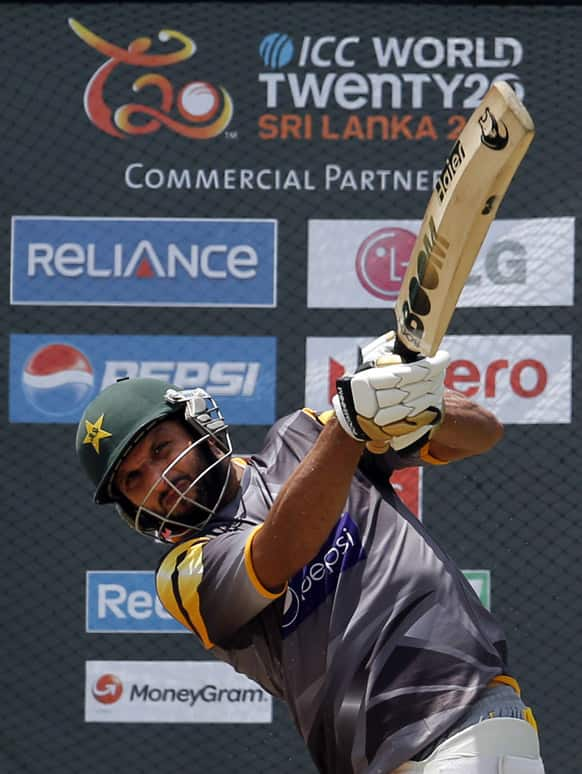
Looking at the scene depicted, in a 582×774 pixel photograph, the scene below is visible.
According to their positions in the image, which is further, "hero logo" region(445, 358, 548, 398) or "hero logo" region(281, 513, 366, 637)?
"hero logo" region(445, 358, 548, 398)

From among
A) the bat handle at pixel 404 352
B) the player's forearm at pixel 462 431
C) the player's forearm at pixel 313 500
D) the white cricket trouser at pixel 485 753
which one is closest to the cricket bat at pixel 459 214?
the bat handle at pixel 404 352

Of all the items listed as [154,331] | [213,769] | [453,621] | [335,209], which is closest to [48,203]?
[154,331]

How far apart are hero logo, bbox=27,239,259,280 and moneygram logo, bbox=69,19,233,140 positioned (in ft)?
1.44

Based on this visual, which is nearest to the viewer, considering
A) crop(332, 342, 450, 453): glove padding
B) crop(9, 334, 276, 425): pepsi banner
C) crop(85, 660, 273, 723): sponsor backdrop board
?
crop(332, 342, 450, 453): glove padding

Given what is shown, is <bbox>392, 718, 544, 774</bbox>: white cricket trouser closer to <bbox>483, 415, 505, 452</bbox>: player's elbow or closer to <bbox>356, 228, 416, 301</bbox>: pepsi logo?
<bbox>483, 415, 505, 452</bbox>: player's elbow

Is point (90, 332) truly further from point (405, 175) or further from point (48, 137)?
point (405, 175)

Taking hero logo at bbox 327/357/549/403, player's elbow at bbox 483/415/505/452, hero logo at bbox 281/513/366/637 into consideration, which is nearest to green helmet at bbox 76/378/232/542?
hero logo at bbox 281/513/366/637

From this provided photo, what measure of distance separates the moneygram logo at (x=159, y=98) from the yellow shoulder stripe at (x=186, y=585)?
2676 mm

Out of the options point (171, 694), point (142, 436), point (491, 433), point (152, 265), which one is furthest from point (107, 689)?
point (491, 433)

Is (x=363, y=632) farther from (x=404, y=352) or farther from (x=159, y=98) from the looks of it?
(x=159, y=98)

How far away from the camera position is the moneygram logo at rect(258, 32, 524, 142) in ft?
14.8

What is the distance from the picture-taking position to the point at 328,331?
4438mm

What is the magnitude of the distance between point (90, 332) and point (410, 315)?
281 centimetres

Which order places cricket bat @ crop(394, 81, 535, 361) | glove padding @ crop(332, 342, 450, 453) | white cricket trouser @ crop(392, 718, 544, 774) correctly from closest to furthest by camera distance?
1. cricket bat @ crop(394, 81, 535, 361)
2. glove padding @ crop(332, 342, 450, 453)
3. white cricket trouser @ crop(392, 718, 544, 774)
